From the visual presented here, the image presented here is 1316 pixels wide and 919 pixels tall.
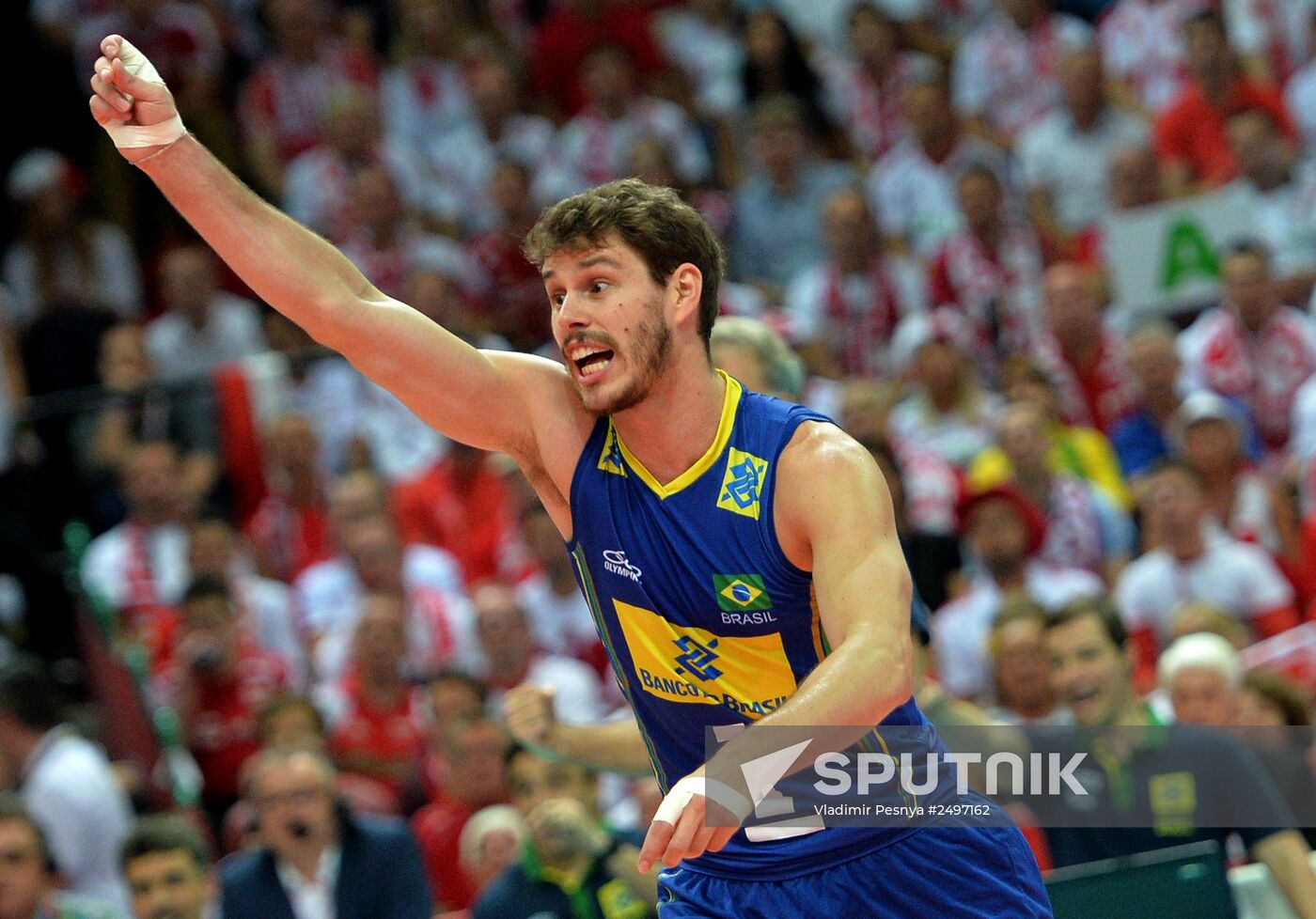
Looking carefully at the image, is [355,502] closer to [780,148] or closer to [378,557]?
[378,557]

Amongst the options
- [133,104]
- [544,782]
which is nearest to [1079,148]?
[544,782]

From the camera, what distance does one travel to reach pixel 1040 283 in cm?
1220

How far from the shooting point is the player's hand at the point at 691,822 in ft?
11.3

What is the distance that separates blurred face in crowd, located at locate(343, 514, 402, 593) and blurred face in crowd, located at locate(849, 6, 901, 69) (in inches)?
240

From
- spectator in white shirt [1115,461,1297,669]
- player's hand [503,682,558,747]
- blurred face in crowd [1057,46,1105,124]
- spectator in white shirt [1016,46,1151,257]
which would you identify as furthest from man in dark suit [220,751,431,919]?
blurred face in crowd [1057,46,1105,124]

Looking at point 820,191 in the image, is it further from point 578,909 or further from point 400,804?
point 578,909

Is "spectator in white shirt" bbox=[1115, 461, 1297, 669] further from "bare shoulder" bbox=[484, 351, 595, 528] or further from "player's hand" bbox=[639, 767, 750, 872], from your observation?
"player's hand" bbox=[639, 767, 750, 872]

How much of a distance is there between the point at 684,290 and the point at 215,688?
634 centimetres

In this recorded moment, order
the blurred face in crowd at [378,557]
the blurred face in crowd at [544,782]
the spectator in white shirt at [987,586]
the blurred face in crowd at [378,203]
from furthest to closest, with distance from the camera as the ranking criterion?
the blurred face in crowd at [378,203]
the blurred face in crowd at [378,557]
the spectator in white shirt at [987,586]
the blurred face in crowd at [544,782]

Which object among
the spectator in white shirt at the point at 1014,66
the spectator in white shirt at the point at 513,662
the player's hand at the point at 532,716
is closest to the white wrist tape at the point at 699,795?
the player's hand at the point at 532,716

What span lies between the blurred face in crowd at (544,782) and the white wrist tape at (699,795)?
13.6 feet

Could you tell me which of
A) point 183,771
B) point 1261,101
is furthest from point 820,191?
point 183,771

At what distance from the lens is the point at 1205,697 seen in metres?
7.37

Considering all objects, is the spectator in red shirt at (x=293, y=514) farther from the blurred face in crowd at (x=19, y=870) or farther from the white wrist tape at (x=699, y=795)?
the white wrist tape at (x=699, y=795)
